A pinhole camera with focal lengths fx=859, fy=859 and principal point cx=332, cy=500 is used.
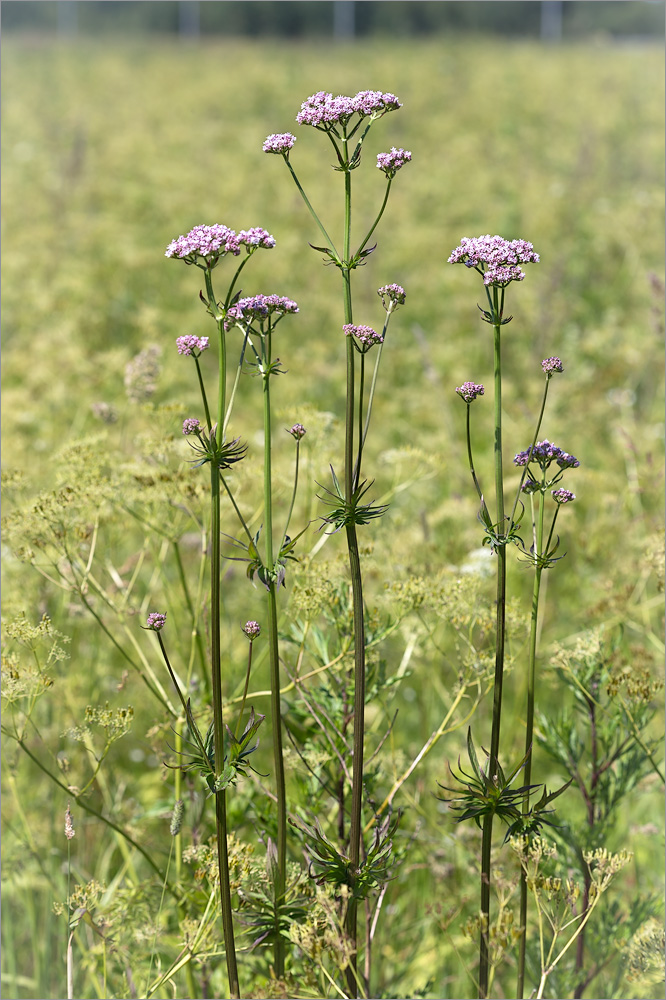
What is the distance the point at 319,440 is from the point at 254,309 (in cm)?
115

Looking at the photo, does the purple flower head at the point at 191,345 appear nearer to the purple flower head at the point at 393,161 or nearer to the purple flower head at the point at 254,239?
the purple flower head at the point at 254,239

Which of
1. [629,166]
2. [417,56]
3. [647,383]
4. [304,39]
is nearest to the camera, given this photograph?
[647,383]

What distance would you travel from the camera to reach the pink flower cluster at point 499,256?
157 centimetres

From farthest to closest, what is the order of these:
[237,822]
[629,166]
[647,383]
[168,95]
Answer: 1. [168,95]
2. [629,166]
3. [647,383]
4. [237,822]

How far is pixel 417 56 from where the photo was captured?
54.8ft

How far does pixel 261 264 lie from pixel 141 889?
5465 mm

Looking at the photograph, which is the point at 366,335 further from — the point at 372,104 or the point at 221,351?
the point at 372,104

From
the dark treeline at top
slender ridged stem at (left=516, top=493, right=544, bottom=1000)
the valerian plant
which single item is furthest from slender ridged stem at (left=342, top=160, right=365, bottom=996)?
the dark treeline at top

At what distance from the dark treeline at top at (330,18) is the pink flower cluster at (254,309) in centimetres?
1795

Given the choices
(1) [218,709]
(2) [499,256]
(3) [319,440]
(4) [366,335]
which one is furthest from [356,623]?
(3) [319,440]

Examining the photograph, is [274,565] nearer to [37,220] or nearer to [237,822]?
[237,822]

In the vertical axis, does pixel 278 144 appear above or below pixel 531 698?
above

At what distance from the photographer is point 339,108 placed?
1.55 meters

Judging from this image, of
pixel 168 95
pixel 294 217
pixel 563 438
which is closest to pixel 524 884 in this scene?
pixel 563 438
